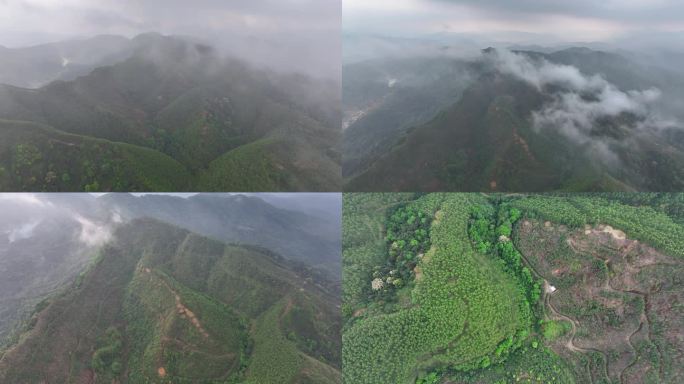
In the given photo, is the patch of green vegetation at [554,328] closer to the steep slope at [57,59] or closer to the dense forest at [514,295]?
the dense forest at [514,295]

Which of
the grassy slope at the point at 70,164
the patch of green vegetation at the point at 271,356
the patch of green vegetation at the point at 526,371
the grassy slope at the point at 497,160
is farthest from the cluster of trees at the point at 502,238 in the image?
the grassy slope at the point at 70,164

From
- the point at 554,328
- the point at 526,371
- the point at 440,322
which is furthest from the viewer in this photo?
the point at 554,328

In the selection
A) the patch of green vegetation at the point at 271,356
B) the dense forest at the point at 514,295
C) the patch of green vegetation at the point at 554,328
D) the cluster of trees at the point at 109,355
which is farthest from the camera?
the patch of green vegetation at the point at 554,328

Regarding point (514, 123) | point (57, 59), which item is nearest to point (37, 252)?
point (57, 59)

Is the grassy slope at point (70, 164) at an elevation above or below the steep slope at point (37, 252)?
above

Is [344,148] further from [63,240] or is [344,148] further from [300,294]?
[63,240]

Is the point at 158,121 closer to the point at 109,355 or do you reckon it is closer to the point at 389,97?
the point at 109,355
